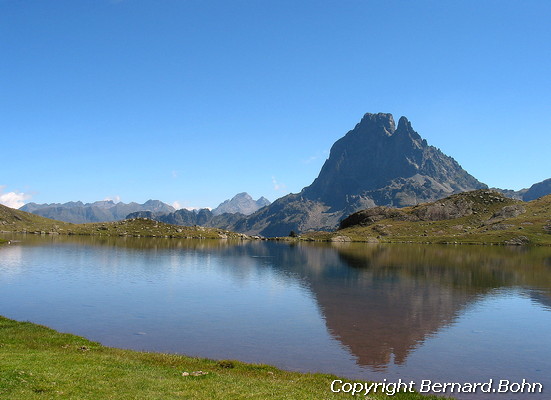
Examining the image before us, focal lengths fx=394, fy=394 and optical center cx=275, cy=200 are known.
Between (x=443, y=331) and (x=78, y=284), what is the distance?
2762 inches

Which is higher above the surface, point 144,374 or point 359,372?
point 144,374

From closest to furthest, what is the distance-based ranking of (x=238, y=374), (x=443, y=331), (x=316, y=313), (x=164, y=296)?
(x=238, y=374) → (x=443, y=331) → (x=316, y=313) → (x=164, y=296)

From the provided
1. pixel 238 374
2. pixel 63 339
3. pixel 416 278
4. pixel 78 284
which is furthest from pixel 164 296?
pixel 416 278

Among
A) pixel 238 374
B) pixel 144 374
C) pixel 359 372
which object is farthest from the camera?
pixel 359 372

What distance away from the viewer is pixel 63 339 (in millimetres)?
39375

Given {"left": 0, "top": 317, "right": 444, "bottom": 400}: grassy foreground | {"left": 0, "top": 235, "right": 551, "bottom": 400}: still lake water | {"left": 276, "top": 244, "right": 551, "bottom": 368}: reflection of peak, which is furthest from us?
{"left": 276, "top": 244, "right": 551, "bottom": 368}: reflection of peak

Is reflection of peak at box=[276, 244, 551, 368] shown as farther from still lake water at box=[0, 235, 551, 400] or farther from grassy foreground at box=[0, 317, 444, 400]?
grassy foreground at box=[0, 317, 444, 400]

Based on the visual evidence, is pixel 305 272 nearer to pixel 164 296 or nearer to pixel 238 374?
pixel 164 296

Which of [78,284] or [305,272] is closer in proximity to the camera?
[78,284]

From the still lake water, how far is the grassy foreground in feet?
20.8

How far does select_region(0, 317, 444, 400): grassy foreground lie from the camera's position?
77.4 feet

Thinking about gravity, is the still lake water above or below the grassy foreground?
below

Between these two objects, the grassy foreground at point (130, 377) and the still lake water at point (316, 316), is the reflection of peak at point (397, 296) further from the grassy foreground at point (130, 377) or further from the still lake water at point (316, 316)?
the grassy foreground at point (130, 377)

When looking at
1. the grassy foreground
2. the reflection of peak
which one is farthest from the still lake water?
the grassy foreground
